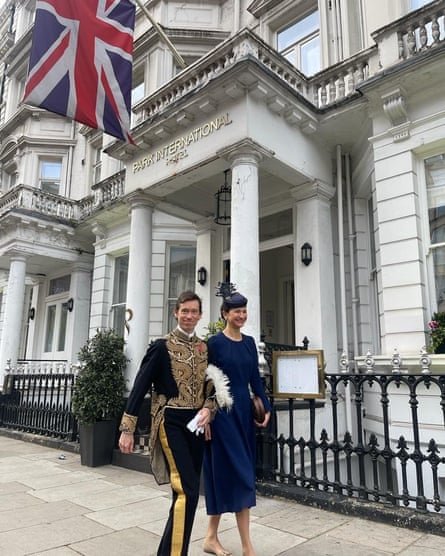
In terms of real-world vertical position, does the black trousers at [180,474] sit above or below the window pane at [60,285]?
below

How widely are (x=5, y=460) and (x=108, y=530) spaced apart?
3997 millimetres

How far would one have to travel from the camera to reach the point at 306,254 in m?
7.50

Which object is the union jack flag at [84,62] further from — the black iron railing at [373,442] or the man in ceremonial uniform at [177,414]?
the black iron railing at [373,442]

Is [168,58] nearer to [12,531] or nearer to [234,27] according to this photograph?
[234,27]

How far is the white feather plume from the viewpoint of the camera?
118 inches

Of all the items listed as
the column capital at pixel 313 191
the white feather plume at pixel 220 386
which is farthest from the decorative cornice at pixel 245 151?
the white feather plume at pixel 220 386

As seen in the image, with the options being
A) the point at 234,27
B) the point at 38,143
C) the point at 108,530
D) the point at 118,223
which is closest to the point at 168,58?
the point at 234,27

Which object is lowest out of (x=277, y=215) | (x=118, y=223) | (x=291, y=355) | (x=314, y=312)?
(x=291, y=355)

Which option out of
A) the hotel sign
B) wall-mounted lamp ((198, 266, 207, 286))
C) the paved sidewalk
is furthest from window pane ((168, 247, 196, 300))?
the paved sidewalk

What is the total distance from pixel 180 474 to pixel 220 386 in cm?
61

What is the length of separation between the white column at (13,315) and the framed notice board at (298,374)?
9.14 metres

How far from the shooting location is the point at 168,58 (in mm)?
13016

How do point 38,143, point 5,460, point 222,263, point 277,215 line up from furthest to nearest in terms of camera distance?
point 38,143
point 222,263
point 277,215
point 5,460

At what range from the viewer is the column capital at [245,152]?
20.9 feet
